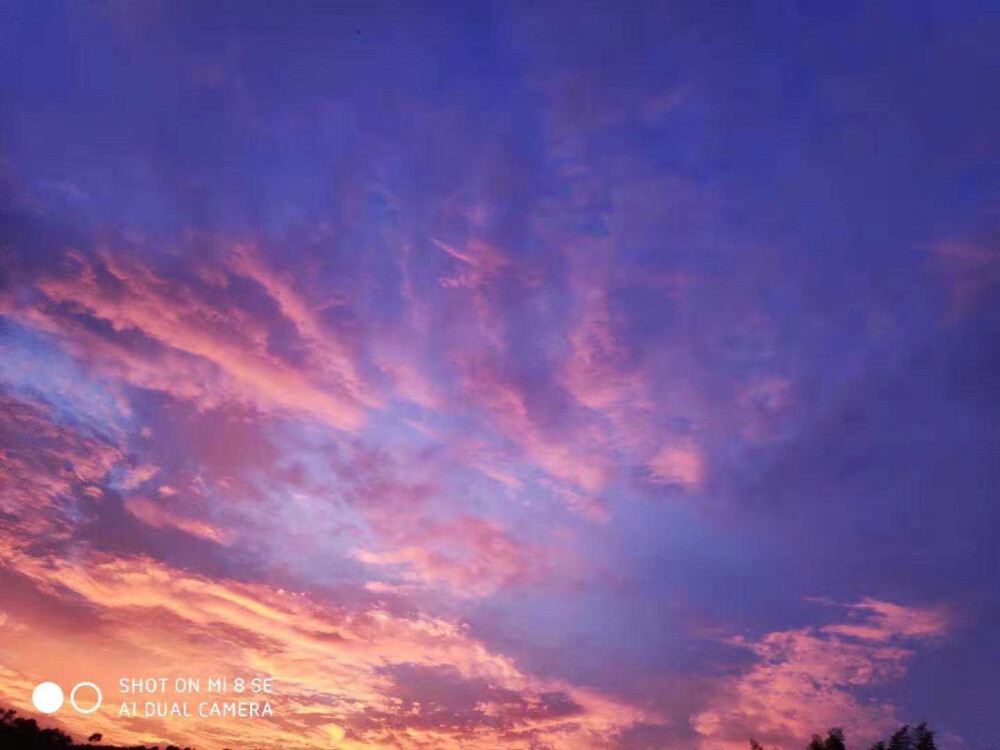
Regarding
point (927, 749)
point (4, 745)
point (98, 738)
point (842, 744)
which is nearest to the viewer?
point (927, 749)

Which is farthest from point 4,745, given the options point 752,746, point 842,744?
point 842,744

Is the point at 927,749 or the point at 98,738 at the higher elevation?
the point at 927,749

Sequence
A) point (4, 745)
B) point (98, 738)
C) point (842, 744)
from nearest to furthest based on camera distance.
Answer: point (842, 744) < point (4, 745) < point (98, 738)

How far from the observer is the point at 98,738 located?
70312 mm

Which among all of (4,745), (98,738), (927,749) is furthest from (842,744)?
(98,738)


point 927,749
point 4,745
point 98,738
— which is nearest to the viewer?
point 927,749

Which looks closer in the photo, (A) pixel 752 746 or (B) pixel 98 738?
(A) pixel 752 746

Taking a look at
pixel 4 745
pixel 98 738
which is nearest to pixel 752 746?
pixel 4 745

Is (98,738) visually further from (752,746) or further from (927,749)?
(927,749)

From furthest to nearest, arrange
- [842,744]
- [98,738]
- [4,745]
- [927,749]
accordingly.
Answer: [98,738] → [4,745] → [842,744] → [927,749]

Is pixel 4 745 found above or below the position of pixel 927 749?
below

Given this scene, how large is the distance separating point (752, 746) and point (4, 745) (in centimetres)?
5908

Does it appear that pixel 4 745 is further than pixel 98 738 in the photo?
No

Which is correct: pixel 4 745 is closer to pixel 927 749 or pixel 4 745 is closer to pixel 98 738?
→ pixel 98 738
